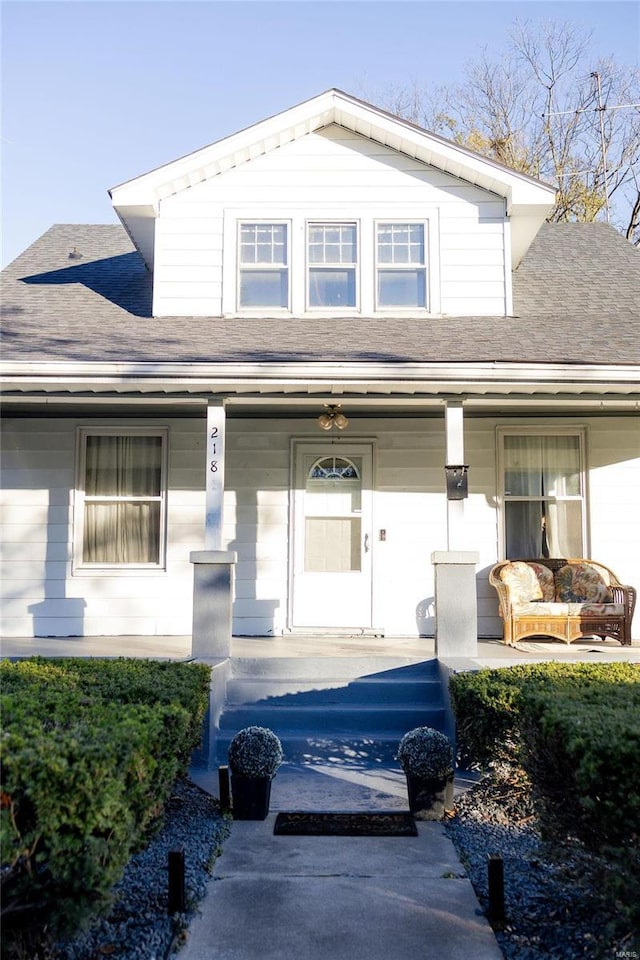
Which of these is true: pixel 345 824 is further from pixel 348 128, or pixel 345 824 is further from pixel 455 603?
pixel 348 128

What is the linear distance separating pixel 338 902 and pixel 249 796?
1393 millimetres

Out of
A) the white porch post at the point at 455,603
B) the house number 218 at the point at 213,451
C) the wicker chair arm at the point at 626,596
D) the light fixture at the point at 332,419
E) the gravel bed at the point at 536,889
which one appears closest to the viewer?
the gravel bed at the point at 536,889

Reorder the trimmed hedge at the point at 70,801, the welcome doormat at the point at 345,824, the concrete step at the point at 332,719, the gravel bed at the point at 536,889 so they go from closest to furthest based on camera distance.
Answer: the trimmed hedge at the point at 70,801 < the gravel bed at the point at 536,889 < the welcome doormat at the point at 345,824 < the concrete step at the point at 332,719

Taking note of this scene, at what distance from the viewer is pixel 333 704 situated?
720cm

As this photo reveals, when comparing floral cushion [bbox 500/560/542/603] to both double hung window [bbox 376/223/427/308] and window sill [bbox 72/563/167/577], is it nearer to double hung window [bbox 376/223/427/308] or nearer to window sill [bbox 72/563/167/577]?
double hung window [bbox 376/223/427/308]

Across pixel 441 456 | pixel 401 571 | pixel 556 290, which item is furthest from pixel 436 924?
pixel 556 290

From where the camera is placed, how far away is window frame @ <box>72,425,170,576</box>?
922 centimetres

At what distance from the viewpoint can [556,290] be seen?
32.7ft

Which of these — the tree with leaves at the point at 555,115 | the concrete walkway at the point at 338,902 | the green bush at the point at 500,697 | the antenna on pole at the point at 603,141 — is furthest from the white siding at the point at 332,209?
the antenna on pole at the point at 603,141

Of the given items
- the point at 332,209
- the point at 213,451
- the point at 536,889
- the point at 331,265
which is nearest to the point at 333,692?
the point at 213,451

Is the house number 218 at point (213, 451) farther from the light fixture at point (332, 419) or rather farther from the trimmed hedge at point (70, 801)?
the trimmed hedge at point (70, 801)

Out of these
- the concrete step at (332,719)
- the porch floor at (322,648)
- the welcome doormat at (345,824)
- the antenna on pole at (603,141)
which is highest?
the antenna on pole at (603,141)

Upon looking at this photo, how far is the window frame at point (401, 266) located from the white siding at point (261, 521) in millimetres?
1251

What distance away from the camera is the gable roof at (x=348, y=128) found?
29.8 feet
